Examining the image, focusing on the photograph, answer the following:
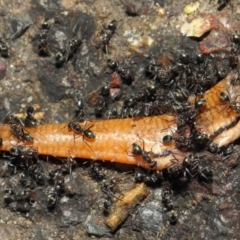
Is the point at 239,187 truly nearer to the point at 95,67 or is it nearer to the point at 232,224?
the point at 232,224

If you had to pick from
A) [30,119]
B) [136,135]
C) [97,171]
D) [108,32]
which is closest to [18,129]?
[30,119]

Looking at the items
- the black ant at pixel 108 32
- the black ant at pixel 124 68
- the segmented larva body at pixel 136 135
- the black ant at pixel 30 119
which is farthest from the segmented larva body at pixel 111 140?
the black ant at pixel 108 32

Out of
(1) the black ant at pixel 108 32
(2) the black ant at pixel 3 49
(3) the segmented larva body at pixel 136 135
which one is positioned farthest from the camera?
(2) the black ant at pixel 3 49

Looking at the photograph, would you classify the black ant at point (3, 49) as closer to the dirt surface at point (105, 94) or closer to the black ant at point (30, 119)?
the dirt surface at point (105, 94)

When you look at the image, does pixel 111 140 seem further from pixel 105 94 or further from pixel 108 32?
pixel 108 32

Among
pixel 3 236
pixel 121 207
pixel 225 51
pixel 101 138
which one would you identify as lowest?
pixel 3 236

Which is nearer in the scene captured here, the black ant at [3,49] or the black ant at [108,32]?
the black ant at [108,32]

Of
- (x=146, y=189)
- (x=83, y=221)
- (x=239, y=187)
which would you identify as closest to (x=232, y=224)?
(x=239, y=187)

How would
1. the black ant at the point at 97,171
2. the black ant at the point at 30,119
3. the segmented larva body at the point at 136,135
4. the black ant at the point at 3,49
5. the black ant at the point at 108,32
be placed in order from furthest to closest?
the black ant at the point at 3,49 → the black ant at the point at 108,32 → the black ant at the point at 30,119 → the black ant at the point at 97,171 → the segmented larva body at the point at 136,135
